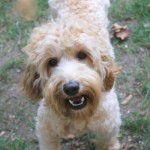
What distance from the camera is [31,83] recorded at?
365cm

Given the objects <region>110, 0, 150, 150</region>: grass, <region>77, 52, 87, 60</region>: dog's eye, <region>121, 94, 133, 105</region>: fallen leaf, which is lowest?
<region>121, 94, 133, 105</region>: fallen leaf

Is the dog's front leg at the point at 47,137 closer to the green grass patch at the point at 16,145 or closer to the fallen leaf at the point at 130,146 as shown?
the green grass patch at the point at 16,145

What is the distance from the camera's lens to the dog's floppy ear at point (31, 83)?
11.8 ft

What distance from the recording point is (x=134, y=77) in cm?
496

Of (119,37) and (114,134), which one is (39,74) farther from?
(119,37)

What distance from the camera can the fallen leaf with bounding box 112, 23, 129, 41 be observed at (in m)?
5.38

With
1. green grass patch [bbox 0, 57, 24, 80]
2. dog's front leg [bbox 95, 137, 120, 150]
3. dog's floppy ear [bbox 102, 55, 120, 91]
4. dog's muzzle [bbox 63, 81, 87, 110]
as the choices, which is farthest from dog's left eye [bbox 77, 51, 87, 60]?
green grass patch [bbox 0, 57, 24, 80]

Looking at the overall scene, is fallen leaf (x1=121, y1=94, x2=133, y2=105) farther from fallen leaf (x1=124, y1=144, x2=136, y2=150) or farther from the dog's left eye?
the dog's left eye

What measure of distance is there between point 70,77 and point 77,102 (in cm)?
28

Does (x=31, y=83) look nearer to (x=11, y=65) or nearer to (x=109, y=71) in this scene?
(x=109, y=71)

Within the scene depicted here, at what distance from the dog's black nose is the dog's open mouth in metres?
0.13

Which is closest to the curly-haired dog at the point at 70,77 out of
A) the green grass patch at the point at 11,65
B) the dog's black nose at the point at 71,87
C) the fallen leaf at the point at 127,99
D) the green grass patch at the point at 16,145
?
the dog's black nose at the point at 71,87

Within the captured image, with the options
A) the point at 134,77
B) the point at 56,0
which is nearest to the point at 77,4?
the point at 56,0

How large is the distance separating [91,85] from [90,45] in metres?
0.31
